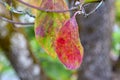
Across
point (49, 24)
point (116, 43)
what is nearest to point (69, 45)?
point (49, 24)

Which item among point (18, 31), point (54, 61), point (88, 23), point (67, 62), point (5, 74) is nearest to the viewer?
point (67, 62)

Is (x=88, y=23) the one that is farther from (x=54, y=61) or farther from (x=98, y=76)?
(x=54, y=61)

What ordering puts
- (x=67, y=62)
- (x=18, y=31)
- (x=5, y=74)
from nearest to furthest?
(x=67, y=62) → (x=18, y=31) → (x=5, y=74)

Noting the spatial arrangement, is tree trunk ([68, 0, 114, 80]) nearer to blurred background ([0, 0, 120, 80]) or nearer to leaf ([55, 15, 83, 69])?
blurred background ([0, 0, 120, 80])

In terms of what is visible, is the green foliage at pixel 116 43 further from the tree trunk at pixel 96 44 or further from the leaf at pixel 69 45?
the leaf at pixel 69 45

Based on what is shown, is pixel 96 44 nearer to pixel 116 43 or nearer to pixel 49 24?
pixel 116 43

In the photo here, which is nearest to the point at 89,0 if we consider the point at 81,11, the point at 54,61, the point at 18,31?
the point at 81,11

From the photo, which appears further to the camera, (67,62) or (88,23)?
(88,23)
